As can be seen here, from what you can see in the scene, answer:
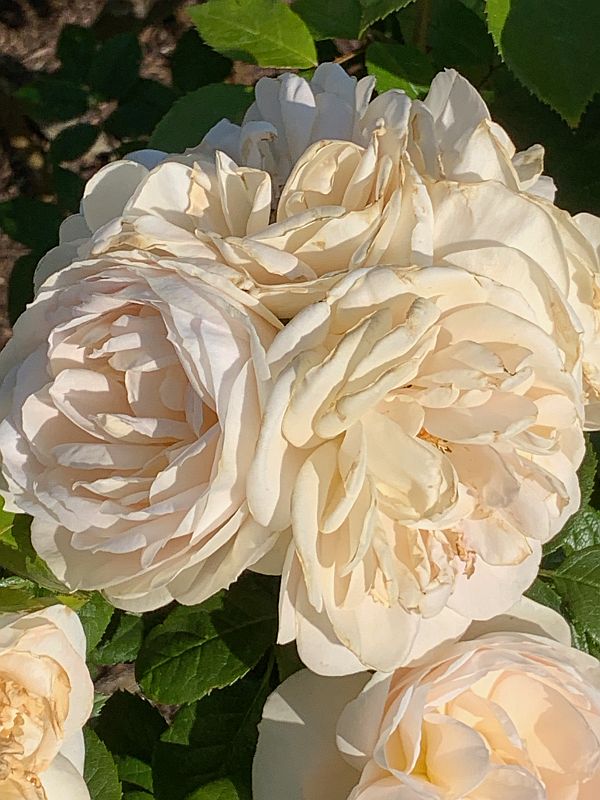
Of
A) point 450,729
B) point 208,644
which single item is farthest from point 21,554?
point 450,729

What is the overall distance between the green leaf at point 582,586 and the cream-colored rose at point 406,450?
0.96 ft

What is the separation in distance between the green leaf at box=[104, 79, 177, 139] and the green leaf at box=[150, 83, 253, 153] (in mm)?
382

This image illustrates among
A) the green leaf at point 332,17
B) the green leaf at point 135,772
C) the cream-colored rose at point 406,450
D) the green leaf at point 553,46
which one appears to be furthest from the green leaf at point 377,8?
the green leaf at point 135,772

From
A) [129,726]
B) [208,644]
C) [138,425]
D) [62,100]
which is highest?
[138,425]

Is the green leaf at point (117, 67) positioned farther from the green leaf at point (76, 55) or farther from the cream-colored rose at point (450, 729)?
the cream-colored rose at point (450, 729)

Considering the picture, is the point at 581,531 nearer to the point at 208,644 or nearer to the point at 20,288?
the point at 208,644

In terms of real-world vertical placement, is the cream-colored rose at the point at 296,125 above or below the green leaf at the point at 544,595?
above

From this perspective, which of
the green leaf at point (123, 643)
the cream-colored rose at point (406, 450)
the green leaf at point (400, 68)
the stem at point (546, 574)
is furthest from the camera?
the green leaf at point (400, 68)

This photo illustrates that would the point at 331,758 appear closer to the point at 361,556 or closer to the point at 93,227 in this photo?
the point at 361,556

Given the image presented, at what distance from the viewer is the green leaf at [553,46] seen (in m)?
1.00

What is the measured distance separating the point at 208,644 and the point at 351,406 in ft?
1.53

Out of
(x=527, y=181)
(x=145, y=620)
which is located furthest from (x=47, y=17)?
(x=527, y=181)

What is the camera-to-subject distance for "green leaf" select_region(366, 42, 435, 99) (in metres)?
1.20

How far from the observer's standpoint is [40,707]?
0.79m
